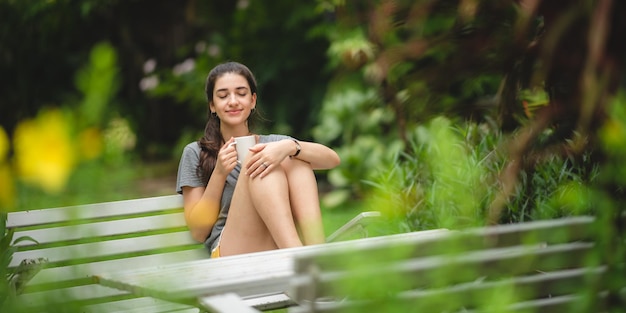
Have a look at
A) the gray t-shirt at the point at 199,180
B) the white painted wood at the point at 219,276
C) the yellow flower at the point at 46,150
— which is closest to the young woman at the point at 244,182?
the gray t-shirt at the point at 199,180

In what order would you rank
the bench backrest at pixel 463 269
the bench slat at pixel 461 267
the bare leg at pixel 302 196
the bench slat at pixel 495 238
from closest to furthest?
1. the bench backrest at pixel 463 269
2. the bench slat at pixel 461 267
3. the bench slat at pixel 495 238
4. the bare leg at pixel 302 196

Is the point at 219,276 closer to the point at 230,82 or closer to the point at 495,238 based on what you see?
the point at 495,238

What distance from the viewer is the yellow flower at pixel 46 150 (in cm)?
104

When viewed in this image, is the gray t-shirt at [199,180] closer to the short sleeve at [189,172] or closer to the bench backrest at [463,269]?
the short sleeve at [189,172]

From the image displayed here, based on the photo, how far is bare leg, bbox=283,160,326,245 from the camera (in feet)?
10.4

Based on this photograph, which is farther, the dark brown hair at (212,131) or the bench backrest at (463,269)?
the dark brown hair at (212,131)

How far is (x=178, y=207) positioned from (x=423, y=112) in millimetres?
1437

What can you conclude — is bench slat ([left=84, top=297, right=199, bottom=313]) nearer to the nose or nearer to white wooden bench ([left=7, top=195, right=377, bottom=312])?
white wooden bench ([left=7, top=195, right=377, bottom=312])

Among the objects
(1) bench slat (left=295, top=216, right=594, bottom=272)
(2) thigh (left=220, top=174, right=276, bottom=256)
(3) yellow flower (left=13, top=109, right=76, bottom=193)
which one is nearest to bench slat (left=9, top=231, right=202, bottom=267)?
(2) thigh (left=220, top=174, right=276, bottom=256)

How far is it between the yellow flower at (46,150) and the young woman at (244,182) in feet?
5.71

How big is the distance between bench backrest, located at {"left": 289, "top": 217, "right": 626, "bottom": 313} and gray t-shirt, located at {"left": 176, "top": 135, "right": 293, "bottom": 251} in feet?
5.32

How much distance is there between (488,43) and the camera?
2035mm

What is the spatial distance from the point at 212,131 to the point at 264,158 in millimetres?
498

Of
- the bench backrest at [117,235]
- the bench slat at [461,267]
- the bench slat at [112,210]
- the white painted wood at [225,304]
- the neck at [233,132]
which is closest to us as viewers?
the bench slat at [461,267]
